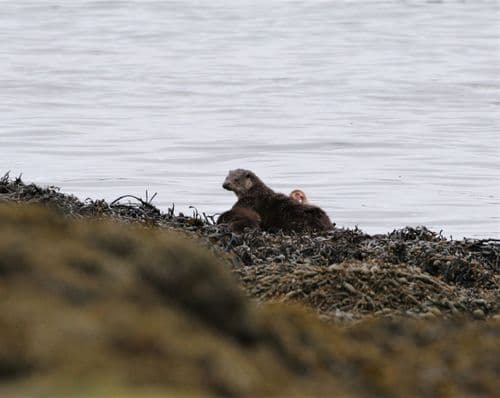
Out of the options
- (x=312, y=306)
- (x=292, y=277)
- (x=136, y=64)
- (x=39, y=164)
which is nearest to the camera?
(x=312, y=306)

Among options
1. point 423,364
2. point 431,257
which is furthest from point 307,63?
point 423,364

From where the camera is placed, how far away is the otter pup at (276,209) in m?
11.0

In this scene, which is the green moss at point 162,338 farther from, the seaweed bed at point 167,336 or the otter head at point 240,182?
the otter head at point 240,182

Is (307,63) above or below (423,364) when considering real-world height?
above

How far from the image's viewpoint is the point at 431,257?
885cm

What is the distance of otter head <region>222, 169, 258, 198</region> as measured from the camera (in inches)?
480

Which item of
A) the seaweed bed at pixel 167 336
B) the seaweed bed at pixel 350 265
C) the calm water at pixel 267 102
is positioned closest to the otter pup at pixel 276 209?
the seaweed bed at pixel 350 265

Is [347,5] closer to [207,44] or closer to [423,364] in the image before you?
[207,44]

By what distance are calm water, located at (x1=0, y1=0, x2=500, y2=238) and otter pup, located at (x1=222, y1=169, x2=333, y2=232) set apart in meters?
1.99

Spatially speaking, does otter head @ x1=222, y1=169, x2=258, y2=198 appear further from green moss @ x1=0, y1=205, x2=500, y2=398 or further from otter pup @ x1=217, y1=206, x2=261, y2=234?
green moss @ x1=0, y1=205, x2=500, y2=398

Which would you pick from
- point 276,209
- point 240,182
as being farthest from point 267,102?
point 276,209

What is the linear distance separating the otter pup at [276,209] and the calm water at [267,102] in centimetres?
199

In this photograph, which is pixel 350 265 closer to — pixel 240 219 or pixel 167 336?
pixel 240 219

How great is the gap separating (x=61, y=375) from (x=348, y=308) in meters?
4.32
